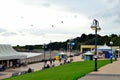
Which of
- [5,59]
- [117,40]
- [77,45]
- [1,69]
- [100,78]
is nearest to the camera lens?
[100,78]

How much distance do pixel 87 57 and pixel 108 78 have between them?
43.9 m

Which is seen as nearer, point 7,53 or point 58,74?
point 58,74

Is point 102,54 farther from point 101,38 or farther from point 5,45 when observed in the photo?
point 101,38

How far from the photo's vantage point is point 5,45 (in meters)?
64.2

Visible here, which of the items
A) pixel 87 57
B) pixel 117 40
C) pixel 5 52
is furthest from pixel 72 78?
pixel 117 40

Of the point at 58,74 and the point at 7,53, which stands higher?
the point at 7,53

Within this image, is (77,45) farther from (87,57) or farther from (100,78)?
(100,78)

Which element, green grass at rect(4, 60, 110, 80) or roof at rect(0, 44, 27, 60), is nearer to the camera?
green grass at rect(4, 60, 110, 80)

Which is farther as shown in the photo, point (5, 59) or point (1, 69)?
point (5, 59)

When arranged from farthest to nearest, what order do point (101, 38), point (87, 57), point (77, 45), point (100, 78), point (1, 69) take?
point (77, 45) → point (101, 38) → point (87, 57) → point (1, 69) → point (100, 78)

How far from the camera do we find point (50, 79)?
25.7 metres

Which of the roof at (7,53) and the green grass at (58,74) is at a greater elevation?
the roof at (7,53)

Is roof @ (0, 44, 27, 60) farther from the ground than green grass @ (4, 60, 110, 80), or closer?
farther from the ground

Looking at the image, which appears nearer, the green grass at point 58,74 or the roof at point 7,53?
the green grass at point 58,74
